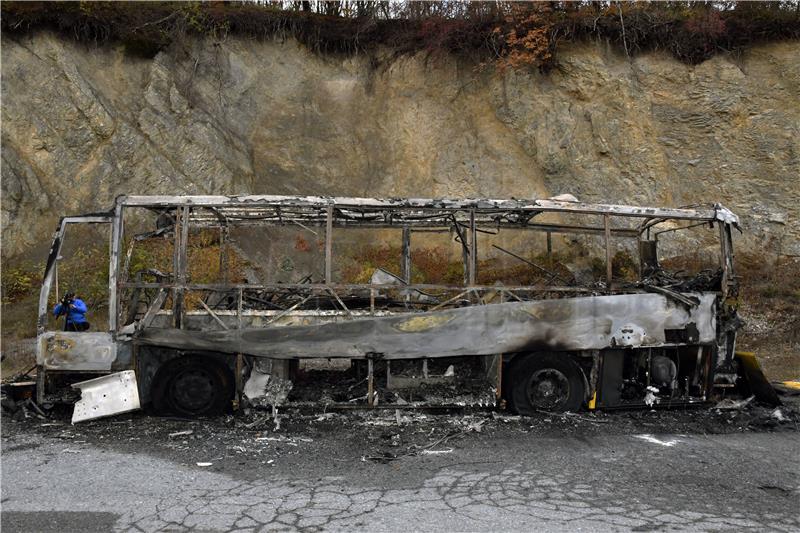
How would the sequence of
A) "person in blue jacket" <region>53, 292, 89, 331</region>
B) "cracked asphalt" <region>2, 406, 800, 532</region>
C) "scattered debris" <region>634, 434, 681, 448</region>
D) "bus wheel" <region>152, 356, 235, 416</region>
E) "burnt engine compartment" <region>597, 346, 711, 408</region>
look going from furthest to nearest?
"person in blue jacket" <region>53, 292, 89, 331</region>, "burnt engine compartment" <region>597, 346, 711, 408</region>, "bus wheel" <region>152, 356, 235, 416</region>, "scattered debris" <region>634, 434, 681, 448</region>, "cracked asphalt" <region>2, 406, 800, 532</region>

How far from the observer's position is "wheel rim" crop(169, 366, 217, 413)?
8141 millimetres

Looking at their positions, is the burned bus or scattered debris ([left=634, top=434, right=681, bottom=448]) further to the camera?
the burned bus

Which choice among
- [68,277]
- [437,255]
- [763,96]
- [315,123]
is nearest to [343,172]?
[315,123]

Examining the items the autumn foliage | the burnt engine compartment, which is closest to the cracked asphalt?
the burnt engine compartment

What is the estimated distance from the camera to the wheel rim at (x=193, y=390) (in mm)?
8141

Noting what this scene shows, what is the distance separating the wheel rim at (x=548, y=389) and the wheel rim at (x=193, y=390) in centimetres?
439

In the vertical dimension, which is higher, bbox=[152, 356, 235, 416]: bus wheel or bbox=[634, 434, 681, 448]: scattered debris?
bbox=[152, 356, 235, 416]: bus wheel

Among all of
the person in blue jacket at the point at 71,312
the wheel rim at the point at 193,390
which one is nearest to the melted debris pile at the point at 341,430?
the wheel rim at the point at 193,390

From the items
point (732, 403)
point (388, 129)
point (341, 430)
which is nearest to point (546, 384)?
point (732, 403)

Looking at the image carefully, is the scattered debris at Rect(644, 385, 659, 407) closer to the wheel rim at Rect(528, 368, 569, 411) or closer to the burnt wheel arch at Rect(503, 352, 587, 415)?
the burnt wheel arch at Rect(503, 352, 587, 415)

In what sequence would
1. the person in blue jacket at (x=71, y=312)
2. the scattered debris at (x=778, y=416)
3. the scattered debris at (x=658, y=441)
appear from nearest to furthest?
the scattered debris at (x=658, y=441), the scattered debris at (x=778, y=416), the person in blue jacket at (x=71, y=312)

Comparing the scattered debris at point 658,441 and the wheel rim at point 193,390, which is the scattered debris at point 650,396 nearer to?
the scattered debris at point 658,441

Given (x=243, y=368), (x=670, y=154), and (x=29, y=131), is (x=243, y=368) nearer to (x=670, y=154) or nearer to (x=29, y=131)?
(x=29, y=131)

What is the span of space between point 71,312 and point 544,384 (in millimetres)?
6945
